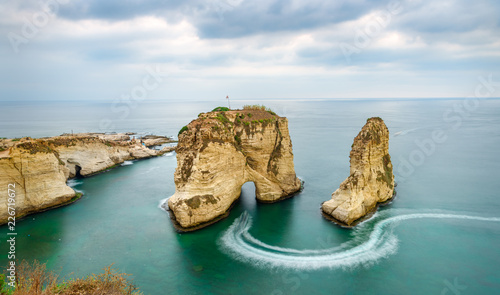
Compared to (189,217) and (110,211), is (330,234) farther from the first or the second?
(110,211)

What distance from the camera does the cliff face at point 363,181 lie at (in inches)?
900

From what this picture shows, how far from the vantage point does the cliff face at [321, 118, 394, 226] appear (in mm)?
22859

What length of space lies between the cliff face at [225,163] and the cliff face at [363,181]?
6.48 m

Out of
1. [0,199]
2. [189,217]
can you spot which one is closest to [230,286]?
[189,217]

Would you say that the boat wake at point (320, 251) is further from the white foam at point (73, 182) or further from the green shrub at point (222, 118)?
the white foam at point (73, 182)

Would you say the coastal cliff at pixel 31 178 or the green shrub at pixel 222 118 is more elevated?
the green shrub at pixel 222 118

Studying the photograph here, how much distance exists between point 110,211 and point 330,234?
2102 centimetres

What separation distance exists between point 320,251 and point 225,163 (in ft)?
34.4

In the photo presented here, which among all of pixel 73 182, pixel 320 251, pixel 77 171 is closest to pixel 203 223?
pixel 320 251

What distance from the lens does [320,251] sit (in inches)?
765

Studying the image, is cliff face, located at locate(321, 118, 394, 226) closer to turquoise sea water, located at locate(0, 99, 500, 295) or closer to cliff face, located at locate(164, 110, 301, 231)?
turquoise sea water, located at locate(0, 99, 500, 295)

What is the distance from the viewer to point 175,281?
659 inches

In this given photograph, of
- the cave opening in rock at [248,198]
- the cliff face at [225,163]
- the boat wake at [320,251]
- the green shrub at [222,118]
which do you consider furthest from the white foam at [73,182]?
the boat wake at [320,251]

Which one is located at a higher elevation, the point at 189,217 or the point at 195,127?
the point at 195,127
